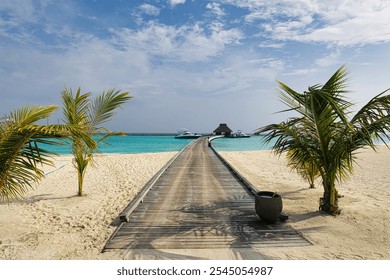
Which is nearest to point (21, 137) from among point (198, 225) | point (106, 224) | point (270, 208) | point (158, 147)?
point (106, 224)

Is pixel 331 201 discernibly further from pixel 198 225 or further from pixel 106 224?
pixel 106 224

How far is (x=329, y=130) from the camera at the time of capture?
18.3 feet

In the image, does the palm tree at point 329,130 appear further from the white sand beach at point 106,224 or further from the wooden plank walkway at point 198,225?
the wooden plank walkway at point 198,225

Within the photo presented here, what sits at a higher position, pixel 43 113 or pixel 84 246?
pixel 43 113

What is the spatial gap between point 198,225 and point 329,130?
3861 mm

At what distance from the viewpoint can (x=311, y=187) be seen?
29.3ft

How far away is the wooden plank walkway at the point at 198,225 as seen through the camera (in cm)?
421

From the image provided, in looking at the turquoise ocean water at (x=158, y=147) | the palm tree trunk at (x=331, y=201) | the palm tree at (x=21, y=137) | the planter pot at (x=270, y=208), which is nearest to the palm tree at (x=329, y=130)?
the palm tree trunk at (x=331, y=201)

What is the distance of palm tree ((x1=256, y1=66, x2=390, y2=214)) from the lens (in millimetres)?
5070

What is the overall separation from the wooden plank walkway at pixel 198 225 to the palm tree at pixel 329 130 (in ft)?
6.31

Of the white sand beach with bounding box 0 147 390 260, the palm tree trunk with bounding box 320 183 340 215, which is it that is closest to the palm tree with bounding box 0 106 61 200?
the white sand beach with bounding box 0 147 390 260
